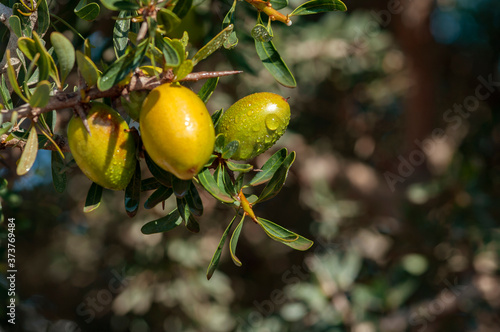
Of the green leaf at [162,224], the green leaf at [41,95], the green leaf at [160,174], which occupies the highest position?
the green leaf at [41,95]

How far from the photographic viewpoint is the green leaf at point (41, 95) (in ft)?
1.93

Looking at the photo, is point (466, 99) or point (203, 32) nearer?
point (203, 32)

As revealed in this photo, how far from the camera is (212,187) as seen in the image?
710 mm

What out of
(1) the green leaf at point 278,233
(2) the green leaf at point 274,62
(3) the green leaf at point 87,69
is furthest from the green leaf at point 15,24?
(1) the green leaf at point 278,233

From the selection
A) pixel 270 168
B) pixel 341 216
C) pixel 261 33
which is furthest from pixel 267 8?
pixel 341 216

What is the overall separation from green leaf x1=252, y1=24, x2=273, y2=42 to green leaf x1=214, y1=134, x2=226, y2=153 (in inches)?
7.7

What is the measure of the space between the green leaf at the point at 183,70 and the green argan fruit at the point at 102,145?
0.11 metres

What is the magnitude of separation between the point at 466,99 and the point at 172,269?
1847 millimetres

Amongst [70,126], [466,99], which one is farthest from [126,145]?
[466,99]

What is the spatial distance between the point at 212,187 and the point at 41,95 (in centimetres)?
27

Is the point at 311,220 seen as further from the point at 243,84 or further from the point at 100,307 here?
the point at 100,307

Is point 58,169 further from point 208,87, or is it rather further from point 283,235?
point 283,235

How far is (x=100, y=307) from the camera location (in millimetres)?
2137

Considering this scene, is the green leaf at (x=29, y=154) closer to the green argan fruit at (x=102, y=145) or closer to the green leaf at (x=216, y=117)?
the green argan fruit at (x=102, y=145)
